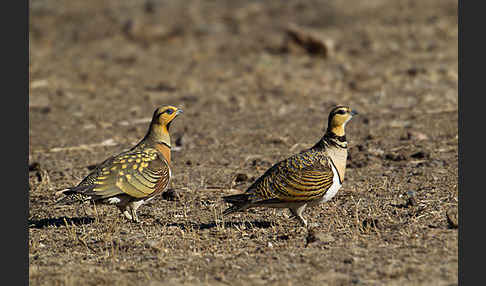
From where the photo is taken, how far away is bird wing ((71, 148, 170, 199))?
7078 mm

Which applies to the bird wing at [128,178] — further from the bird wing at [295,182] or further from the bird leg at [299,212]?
the bird leg at [299,212]

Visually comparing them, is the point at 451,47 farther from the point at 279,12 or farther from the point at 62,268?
the point at 62,268

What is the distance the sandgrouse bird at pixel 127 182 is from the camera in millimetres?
7051

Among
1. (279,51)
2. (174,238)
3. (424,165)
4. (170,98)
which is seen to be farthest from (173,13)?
(174,238)

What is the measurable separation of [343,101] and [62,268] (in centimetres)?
842

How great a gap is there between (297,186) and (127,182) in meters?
1.68

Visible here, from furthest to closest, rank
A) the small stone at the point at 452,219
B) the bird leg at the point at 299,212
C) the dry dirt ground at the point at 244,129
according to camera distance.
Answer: the bird leg at the point at 299,212, the small stone at the point at 452,219, the dry dirt ground at the point at 244,129

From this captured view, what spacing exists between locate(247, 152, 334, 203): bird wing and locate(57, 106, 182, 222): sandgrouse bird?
108cm

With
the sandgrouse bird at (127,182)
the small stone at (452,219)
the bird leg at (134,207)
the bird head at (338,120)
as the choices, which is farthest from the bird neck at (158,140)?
the small stone at (452,219)

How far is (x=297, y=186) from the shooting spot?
22.0 ft

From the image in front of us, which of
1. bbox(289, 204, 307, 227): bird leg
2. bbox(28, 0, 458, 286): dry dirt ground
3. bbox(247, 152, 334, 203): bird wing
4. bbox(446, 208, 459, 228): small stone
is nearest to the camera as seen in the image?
bbox(28, 0, 458, 286): dry dirt ground

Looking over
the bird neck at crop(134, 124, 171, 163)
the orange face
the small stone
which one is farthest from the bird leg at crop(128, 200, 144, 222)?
the small stone

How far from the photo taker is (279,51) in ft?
55.8

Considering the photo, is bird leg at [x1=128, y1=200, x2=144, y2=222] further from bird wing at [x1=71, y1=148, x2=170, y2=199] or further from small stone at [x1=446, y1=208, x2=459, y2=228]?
small stone at [x1=446, y1=208, x2=459, y2=228]
